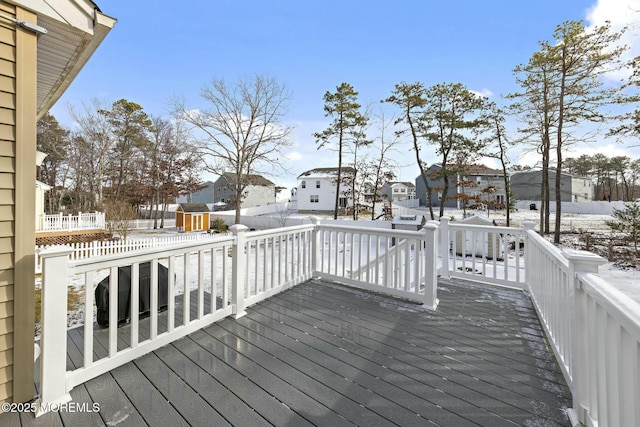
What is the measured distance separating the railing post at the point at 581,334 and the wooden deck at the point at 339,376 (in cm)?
16

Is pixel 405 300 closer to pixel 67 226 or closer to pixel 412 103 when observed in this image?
pixel 412 103

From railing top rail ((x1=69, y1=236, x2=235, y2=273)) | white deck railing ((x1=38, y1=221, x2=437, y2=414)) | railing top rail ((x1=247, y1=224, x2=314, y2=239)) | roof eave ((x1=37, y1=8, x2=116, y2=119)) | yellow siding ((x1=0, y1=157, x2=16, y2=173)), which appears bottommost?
white deck railing ((x1=38, y1=221, x2=437, y2=414))

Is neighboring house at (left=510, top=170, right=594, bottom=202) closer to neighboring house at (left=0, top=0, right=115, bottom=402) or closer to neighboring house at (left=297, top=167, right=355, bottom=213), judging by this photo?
neighboring house at (left=297, top=167, right=355, bottom=213)

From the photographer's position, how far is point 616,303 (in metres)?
1.03

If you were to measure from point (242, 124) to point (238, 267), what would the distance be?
50.9 feet

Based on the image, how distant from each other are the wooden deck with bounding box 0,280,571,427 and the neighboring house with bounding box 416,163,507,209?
12473 millimetres

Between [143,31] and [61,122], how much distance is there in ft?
48.6

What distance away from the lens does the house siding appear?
5.70 feet

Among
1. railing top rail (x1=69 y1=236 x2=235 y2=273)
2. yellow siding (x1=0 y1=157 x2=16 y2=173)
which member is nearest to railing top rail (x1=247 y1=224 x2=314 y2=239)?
railing top rail (x1=69 y1=236 x2=235 y2=273)

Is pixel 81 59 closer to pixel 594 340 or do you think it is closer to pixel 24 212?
pixel 24 212

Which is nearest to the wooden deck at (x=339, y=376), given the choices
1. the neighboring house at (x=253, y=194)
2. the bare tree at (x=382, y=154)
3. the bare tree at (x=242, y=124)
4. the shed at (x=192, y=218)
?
the bare tree at (x=382, y=154)

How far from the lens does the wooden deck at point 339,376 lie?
5.57 ft

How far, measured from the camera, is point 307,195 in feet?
94.2

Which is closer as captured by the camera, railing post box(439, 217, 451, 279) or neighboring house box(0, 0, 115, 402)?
neighboring house box(0, 0, 115, 402)
